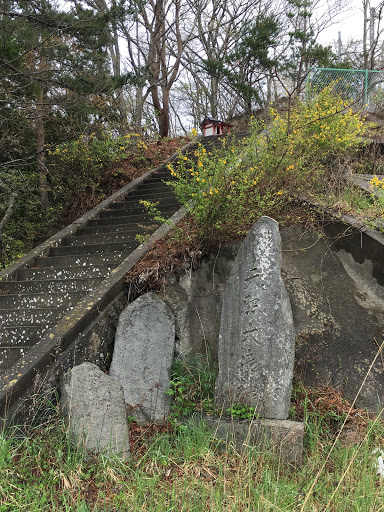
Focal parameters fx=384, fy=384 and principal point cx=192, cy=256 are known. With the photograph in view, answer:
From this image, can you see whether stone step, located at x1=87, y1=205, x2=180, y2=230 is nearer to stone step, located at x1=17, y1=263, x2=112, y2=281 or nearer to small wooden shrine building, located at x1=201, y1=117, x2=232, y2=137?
stone step, located at x1=17, y1=263, x2=112, y2=281

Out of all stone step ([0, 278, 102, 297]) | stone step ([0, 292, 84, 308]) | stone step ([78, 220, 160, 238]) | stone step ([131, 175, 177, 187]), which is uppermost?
stone step ([131, 175, 177, 187])

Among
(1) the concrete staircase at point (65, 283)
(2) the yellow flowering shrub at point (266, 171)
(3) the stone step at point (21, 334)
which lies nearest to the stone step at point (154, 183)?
(1) the concrete staircase at point (65, 283)

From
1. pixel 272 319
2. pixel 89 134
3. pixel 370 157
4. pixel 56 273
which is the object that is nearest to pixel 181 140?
pixel 89 134

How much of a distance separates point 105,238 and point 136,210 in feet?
3.83

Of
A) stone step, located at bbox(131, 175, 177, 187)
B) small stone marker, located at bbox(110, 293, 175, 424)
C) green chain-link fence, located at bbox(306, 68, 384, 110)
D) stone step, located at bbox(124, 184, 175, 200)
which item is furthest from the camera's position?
green chain-link fence, located at bbox(306, 68, 384, 110)

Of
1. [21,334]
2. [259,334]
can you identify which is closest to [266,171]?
[259,334]

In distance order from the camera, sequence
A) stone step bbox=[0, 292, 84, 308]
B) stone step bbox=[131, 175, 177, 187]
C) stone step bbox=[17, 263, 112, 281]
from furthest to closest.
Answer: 1. stone step bbox=[131, 175, 177, 187]
2. stone step bbox=[17, 263, 112, 281]
3. stone step bbox=[0, 292, 84, 308]

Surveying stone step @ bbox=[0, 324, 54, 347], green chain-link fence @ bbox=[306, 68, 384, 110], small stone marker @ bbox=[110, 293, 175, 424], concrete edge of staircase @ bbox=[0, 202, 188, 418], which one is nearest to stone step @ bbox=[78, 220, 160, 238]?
concrete edge of staircase @ bbox=[0, 202, 188, 418]

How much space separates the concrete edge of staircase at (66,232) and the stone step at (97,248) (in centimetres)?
20

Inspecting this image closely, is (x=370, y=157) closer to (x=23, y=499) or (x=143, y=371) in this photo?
(x=143, y=371)

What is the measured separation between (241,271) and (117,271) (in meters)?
1.84

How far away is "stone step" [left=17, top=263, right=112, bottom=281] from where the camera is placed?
5617 millimetres

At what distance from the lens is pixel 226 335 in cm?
351

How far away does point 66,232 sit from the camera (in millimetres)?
7059
